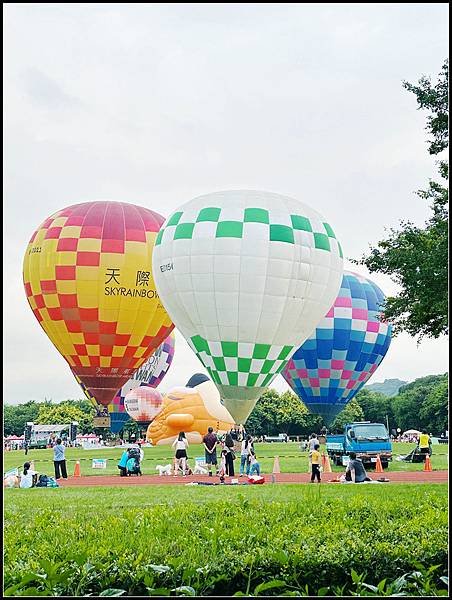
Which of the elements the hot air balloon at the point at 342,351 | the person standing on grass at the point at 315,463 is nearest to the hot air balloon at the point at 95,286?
the hot air balloon at the point at 342,351

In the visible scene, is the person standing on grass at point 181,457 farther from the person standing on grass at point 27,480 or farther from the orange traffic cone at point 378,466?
the orange traffic cone at point 378,466

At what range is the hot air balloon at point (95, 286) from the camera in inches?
1268

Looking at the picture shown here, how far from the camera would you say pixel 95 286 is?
32.3 metres

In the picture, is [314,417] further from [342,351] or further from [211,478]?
[211,478]

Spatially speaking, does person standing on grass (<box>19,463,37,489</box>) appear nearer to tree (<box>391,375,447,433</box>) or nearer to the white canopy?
the white canopy

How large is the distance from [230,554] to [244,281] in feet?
61.6

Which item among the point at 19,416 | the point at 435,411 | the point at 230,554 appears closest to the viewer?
the point at 230,554

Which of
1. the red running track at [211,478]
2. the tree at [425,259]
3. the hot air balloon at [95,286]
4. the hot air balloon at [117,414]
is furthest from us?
the hot air balloon at [117,414]

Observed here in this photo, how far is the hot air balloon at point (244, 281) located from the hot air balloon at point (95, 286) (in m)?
7.57

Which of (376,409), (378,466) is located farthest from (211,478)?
(376,409)

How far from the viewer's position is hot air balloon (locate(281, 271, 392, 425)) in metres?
37.6

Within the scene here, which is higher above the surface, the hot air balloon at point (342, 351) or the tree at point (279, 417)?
the hot air balloon at point (342, 351)

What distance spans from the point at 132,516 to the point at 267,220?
18411 millimetres

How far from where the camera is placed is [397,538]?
18.4 feet
